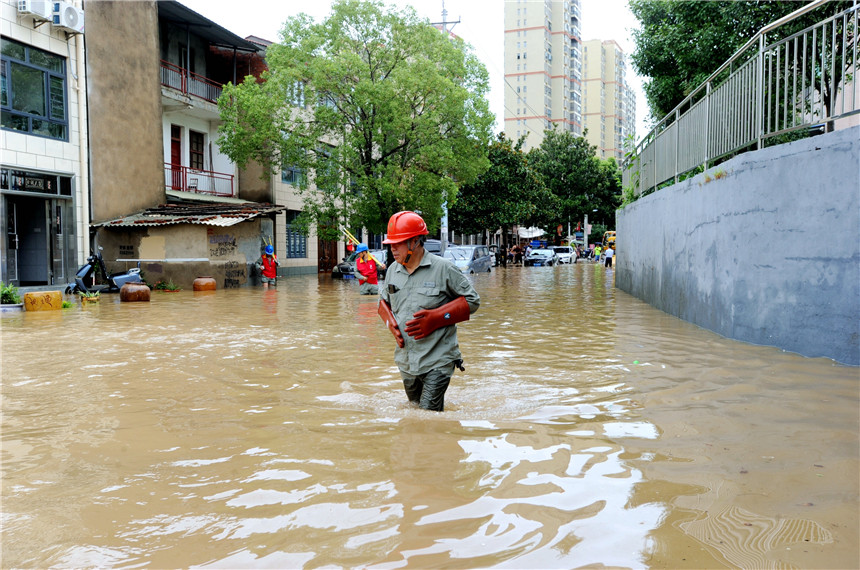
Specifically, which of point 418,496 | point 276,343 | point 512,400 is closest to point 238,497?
point 418,496

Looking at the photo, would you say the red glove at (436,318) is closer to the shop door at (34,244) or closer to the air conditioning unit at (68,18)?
the shop door at (34,244)

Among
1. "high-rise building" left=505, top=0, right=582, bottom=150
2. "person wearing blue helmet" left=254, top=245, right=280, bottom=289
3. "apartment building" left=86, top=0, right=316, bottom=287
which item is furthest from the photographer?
"high-rise building" left=505, top=0, right=582, bottom=150

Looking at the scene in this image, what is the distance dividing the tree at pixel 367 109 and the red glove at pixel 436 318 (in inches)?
770

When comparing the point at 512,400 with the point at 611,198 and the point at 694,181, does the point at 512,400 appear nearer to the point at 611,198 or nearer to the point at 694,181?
the point at 694,181

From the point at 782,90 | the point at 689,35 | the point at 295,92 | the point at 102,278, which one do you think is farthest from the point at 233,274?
the point at 782,90

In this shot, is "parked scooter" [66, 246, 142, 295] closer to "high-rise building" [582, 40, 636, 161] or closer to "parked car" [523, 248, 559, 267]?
"parked car" [523, 248, 559, 267]

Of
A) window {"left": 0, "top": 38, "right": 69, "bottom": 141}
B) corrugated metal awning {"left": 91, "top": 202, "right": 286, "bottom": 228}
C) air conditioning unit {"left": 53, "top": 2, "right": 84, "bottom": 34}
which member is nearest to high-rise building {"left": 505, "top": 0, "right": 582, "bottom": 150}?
corrugated metal awning {"left": 91, "top": 202, "right": 286, "bottom": 228}

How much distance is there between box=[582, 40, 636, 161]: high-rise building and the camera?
131 meters

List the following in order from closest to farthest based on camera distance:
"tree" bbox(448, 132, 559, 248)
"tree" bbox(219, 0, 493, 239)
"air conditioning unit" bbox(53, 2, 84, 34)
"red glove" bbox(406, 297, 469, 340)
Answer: "red glove" bbox(406, 297, 469, 340) < "air conditioning unit" bbox(53, 2, 84, 34) < "tree" bbox(219, 0, 493, 239) < "tree" bbox(448, 132, 559, 248)

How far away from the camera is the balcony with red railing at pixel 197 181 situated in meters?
26.2

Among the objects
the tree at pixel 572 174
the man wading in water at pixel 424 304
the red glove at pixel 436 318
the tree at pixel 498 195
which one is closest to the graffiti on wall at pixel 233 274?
the man wading in water at pixel 424 304

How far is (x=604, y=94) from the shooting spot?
133m

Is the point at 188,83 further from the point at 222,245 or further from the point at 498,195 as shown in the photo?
the point at 498,195

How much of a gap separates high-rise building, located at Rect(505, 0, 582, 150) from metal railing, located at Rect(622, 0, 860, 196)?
101622 mm
